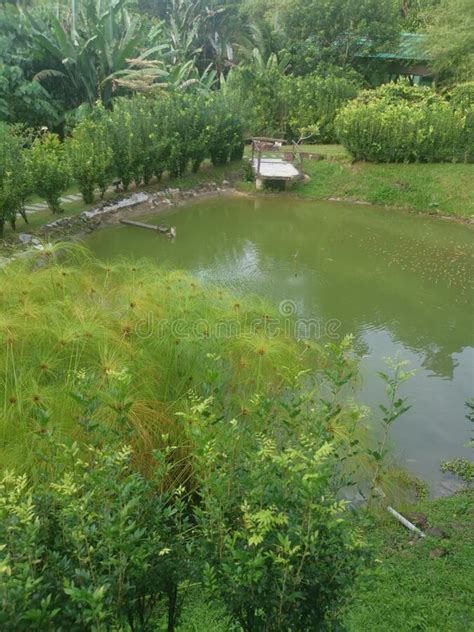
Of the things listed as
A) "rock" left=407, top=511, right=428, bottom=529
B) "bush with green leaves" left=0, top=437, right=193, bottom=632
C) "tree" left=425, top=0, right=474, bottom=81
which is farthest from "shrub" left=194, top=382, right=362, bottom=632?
"tree" left=425, top=0, right=474, bottom=81

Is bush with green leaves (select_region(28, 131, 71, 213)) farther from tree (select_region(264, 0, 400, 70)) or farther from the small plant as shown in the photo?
tree (select_region(264, 0, 400, 70))

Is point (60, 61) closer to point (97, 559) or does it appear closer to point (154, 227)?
point (154, 227)

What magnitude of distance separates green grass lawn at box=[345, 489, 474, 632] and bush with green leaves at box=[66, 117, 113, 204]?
8.51 m

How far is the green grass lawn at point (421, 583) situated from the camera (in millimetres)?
2514

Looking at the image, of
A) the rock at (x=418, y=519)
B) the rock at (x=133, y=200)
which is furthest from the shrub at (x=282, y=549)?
the rock at (x=133, y=200)

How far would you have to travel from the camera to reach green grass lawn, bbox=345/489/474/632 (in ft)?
8.25

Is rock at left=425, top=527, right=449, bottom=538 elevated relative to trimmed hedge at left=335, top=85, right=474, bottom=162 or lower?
lower

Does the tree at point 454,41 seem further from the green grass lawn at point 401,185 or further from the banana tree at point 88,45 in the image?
the banana tree at point 88,45

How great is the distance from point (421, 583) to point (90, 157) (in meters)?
9.02

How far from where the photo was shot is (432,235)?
34.3ft

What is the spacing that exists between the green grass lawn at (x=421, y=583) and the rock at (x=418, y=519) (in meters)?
0.05

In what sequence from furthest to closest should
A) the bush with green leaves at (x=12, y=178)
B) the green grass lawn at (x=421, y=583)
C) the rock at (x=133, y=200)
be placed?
the rock at (x=133, y=200), the bush with green leaves at (x=12, y=178), the green grass lawn at (x=421, y=583)

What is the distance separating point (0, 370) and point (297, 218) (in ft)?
29.2

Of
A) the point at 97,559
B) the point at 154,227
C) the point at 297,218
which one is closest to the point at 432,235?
the point at 297,218
